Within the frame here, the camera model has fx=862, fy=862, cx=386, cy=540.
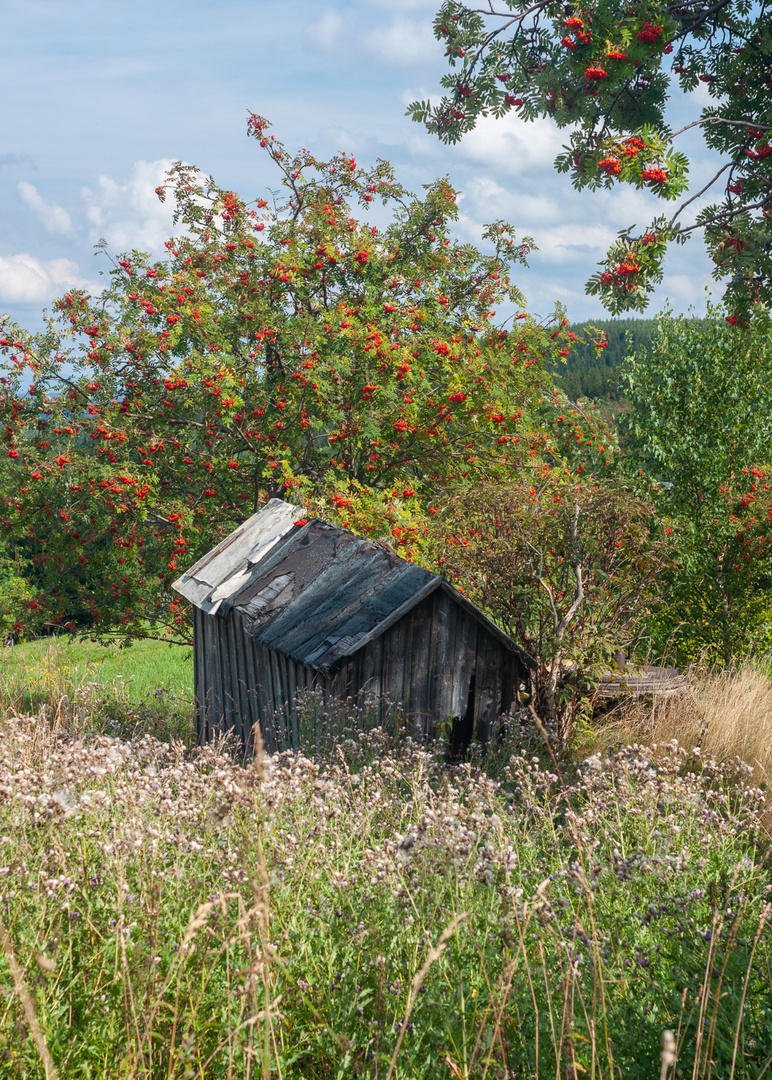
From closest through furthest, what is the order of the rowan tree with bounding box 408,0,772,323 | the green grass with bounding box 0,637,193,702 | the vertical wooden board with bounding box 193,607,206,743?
the rowan tree with bounding box 408,0,772,323
the vertical wooden board with bounding box 193,607,206,743
the green grass with bounding box 0,637,193,702

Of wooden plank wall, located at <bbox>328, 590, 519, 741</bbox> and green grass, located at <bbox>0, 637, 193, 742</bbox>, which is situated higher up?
wooden plank wall, located at <bbox>328, 590, 519, 741</bbox>

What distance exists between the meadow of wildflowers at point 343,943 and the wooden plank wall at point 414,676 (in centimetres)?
288

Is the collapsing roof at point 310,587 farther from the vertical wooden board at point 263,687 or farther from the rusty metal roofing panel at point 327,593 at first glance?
the vertical wooden board at point 263,687

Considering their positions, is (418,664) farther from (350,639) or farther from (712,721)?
(712,721)

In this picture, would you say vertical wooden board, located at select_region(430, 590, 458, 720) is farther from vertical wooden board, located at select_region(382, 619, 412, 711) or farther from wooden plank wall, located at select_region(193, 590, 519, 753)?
vertical wooden board, located at select_region(382, 619, 412, 711)

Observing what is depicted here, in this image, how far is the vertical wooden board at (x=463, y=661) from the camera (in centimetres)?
764

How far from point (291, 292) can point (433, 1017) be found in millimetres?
11228

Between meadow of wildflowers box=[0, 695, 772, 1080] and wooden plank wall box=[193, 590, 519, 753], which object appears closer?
meadow of wildflowers box=[0, 695, 772, 1080]

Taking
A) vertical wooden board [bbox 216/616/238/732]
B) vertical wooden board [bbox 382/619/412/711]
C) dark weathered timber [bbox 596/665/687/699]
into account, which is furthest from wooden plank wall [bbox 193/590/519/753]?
dark weathered timber [bbox 596/665/687/699]

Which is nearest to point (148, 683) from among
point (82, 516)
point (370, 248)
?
point (82, 516)

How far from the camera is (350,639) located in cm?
693

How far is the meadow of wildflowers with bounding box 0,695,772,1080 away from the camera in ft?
7.97

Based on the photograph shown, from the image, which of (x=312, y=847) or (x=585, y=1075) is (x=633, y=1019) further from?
(x=312, y=847)

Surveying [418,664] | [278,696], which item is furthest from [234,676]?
[418,664]
